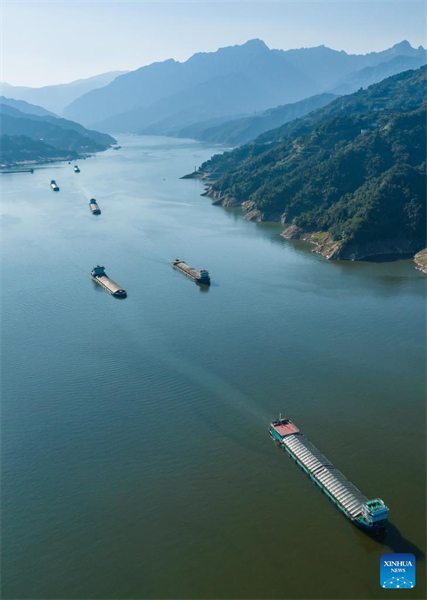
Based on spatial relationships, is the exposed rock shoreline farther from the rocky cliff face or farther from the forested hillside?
the forested hillside

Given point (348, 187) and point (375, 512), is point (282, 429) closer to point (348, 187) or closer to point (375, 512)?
point (375, 512)

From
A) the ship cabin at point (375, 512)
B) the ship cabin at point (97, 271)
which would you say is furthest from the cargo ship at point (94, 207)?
the ship cabin at point (375, 512)

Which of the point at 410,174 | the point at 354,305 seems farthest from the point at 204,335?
the point at 410,174

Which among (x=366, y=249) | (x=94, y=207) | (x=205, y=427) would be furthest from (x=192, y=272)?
(x=94, y=207)

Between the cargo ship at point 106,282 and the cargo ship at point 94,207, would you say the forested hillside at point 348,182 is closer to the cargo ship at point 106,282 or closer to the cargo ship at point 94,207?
the cargo ship at point 94,207

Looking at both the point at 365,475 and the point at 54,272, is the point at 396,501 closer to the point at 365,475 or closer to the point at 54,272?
the point at 365,475

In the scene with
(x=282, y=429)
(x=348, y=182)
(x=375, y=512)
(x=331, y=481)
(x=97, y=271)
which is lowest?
(x=331, y=481)

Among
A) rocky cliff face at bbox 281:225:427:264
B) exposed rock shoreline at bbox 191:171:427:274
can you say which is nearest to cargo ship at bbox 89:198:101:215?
exposed rock shoreline at bbox 191:171:427:274
